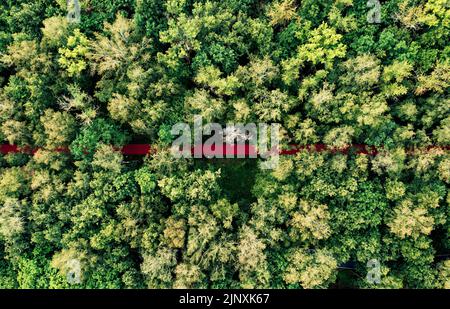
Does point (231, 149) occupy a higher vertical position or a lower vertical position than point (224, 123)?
lower

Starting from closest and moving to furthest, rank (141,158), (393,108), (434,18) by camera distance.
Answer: (434,18), (393,108), (141,158)

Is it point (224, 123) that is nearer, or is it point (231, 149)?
point (224, 123)

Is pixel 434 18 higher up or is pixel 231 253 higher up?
pixel 434 18

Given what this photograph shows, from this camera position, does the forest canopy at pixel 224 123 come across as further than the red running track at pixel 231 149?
No

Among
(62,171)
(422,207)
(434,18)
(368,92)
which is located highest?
(434,18)

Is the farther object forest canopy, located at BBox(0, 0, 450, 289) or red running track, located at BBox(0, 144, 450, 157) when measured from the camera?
red running track, located at BBox(0, 144, 450, 157)

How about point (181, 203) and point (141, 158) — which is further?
point (141, 158)

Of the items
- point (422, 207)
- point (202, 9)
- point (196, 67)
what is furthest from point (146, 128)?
point (422, 207)
